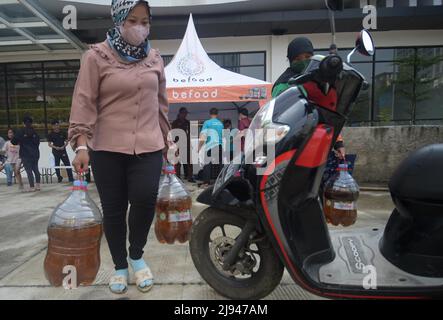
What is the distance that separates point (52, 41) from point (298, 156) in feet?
29.3

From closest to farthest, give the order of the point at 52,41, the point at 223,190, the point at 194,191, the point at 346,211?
the point at 223,190
the point at 346,211
the point at 194,191
the point at 52,41

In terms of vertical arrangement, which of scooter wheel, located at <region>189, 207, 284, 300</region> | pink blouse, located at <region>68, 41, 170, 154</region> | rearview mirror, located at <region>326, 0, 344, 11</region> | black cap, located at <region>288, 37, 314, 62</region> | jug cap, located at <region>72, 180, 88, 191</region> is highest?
rearview mirror, located at <region>326, 0, 344, 11</region>

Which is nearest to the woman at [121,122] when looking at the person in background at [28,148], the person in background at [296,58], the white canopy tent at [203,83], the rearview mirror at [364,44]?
the person in background at [296,58]

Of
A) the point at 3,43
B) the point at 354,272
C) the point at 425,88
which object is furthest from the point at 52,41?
the point at 425,88

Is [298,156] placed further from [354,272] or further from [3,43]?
[3,43]

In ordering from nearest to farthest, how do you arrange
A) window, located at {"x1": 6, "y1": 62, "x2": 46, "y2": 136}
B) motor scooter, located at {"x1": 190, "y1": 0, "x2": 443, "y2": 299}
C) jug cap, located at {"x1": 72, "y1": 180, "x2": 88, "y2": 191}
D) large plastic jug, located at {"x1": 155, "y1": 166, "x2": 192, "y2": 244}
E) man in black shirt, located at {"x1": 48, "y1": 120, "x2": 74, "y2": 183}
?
motor scooter, located at {"x1": 190, "y1": 0, "x2": 443, "y2": 299}, jug cap, located at {"x1": 72, "y1": 180, "x2": 88, "y2": 191}, large plastic jug, located at {"x1": 155, "y1": 166, "x2": 192, "y2": 244}, man in black shirt, located at {"x1": 48, "y1": 120, "x2": 74, "y2": 183}, window, located at {"x1": 6, "y1": 62, "x2": 46, "y2": 136}

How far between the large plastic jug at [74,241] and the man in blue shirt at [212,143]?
4936 mm

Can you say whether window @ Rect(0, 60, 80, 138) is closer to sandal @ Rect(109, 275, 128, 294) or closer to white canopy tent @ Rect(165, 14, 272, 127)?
white canopy tent @ Rect(165, 14, 272, 127)

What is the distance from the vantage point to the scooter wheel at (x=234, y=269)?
6.73 ft

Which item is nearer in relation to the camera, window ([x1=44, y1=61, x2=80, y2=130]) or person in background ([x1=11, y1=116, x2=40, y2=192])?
person in background ([x1=11, y1=116, x2=40, y2=192])

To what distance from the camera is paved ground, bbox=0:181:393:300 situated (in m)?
2.37

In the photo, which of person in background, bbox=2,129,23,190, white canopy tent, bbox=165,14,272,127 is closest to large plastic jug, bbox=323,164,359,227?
white canopy tent, bbox=165,14,272,127

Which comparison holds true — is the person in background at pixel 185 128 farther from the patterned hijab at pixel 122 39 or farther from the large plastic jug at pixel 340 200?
the patterned hijab at pixel 122 39
